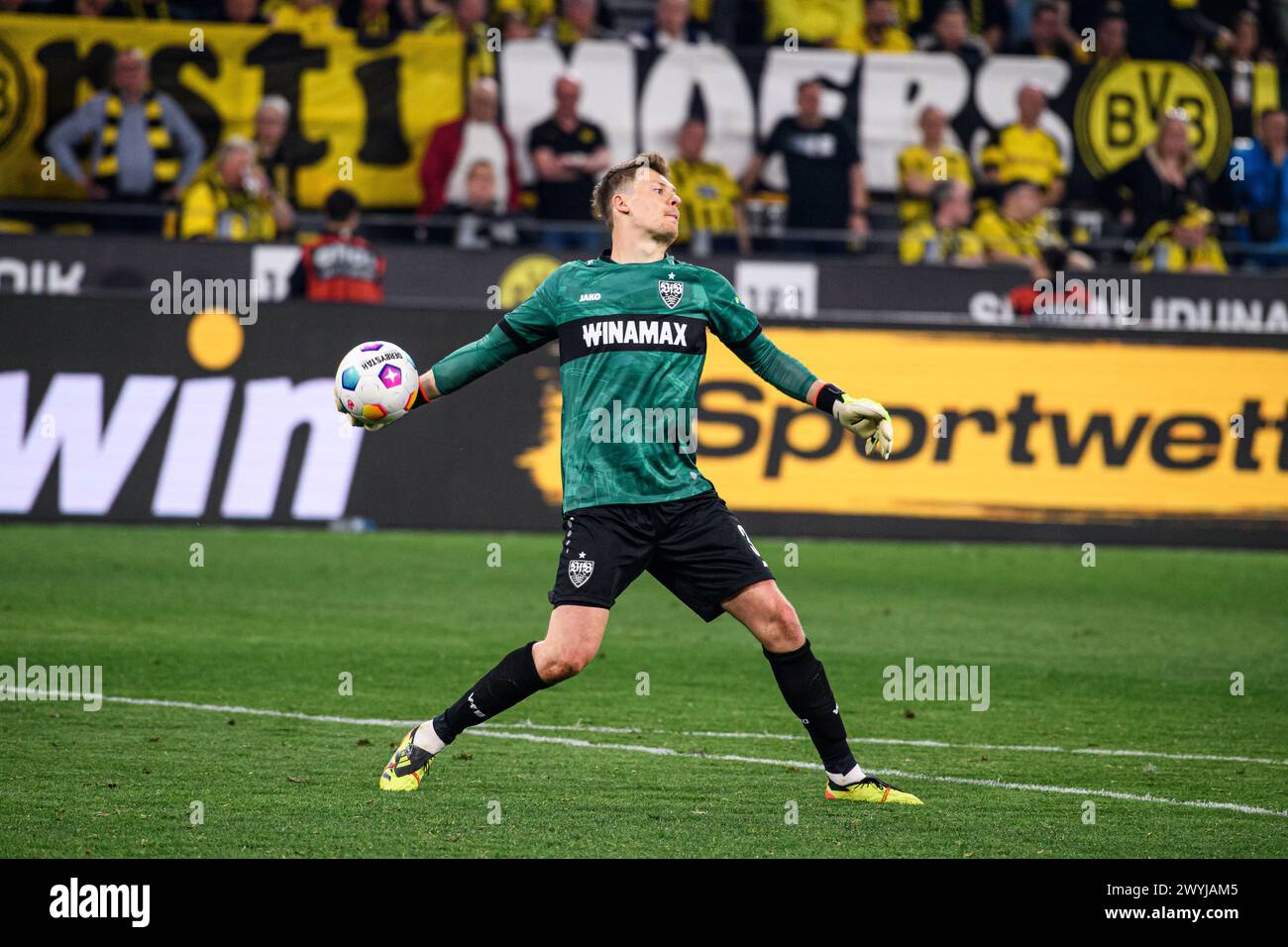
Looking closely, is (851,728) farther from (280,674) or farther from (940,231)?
(940,231)

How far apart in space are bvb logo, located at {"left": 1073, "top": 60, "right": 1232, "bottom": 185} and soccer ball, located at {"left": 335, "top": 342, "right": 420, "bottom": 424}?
14282mm

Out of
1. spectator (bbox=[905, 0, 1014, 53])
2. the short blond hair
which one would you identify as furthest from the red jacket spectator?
the short blond hair

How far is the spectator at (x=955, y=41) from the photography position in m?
19.6

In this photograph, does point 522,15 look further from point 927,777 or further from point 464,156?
point 927,777

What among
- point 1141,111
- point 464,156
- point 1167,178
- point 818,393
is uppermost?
point 1141,111

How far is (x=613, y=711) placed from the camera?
8547mm

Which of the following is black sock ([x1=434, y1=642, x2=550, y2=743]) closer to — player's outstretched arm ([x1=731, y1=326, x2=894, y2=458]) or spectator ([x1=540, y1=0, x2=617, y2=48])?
player's outstretched arm ([x1=731, y1=326, x2=894, y2=458])

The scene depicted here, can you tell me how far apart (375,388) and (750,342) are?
136 centimetres

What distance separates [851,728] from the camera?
8.33 metres

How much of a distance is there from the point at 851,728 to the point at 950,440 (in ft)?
23.4

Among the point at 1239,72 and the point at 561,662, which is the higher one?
the point at 1239,72

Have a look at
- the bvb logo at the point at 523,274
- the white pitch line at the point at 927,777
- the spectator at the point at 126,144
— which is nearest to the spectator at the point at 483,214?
the bvb logo at the point at 523,274

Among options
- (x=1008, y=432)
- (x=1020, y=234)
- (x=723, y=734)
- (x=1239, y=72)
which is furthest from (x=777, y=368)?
(x=1239, y=72)

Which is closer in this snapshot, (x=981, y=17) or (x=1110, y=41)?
(x=1110, y=41)
